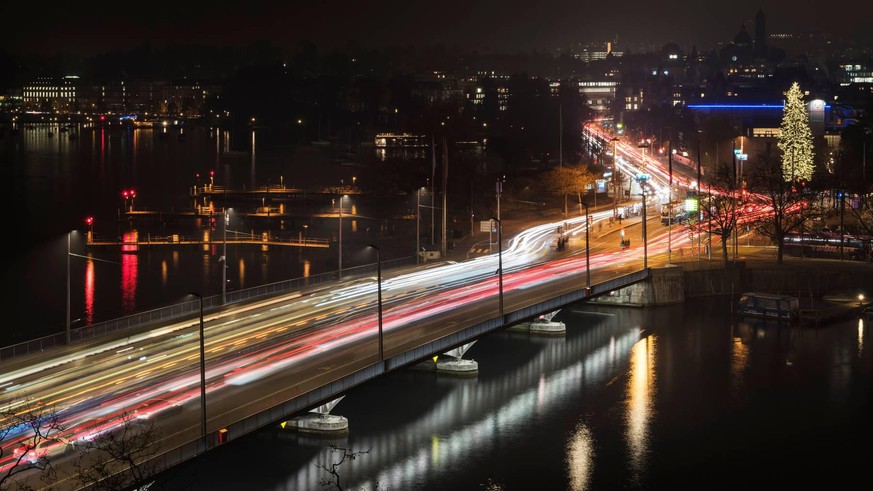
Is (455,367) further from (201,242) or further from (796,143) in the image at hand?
(796,143)

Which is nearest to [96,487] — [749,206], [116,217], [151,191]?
[749,206]

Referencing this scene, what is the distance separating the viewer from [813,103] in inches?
3182

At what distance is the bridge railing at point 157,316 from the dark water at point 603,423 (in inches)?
206

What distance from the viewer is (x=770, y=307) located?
127 feet

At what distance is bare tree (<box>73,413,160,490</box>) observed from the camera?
1648 cm

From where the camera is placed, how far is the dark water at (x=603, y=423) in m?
23.0

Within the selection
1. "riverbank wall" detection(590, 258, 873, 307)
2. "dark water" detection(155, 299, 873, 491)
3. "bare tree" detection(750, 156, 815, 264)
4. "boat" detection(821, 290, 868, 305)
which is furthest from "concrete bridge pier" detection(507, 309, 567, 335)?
"bare tree" detection(750, 156, 815, 264)

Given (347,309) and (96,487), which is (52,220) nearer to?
(347,309)

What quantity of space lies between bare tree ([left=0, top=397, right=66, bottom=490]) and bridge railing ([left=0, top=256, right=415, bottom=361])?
4112 mm

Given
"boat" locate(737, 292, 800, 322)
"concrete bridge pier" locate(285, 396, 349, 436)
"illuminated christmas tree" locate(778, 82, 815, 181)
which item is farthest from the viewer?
"illuminated christmas tree" locate(778, 82, 815, 181)

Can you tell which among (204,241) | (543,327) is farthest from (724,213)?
(204,241)

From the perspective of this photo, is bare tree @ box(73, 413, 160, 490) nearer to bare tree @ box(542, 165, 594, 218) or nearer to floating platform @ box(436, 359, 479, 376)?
floating platform @ box(436, 359, 479, 376)

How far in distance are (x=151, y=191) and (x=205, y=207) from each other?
12254 millimetres

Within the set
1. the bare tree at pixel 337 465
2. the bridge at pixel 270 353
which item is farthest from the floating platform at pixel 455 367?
the bare tree at pixel 337 465
